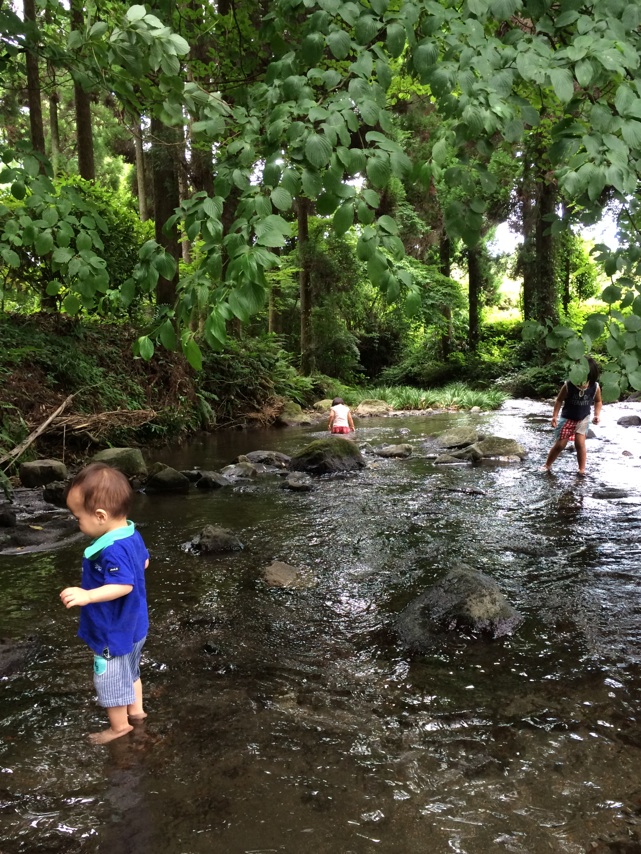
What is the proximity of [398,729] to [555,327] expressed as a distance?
1.86 metres

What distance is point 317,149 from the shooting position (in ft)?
6.12

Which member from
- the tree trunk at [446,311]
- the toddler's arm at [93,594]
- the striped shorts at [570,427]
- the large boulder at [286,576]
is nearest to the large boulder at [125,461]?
the large boulder at [286,576]

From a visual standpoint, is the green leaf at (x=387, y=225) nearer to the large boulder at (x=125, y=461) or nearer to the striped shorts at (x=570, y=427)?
the large boulder at (x=125, y=461)

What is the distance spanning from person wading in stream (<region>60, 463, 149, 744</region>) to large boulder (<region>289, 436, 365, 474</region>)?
6.49 meters

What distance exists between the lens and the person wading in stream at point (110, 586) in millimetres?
2543

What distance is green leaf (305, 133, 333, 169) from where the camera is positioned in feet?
6.12

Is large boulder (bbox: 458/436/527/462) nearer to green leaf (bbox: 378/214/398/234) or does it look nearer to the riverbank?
the riverbank

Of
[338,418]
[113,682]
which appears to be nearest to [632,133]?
[113,682]

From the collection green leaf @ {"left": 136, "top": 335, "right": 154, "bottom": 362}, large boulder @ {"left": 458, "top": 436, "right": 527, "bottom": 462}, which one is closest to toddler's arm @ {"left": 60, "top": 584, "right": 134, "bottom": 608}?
green leaf @ {"left": 136, "top": 335, "right": 154, "bottom": 362}

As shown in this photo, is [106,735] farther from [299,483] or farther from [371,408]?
[371,408]

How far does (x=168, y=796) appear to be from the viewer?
2223mm

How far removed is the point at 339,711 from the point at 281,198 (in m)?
2.28

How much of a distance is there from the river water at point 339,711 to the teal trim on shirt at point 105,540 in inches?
33.0

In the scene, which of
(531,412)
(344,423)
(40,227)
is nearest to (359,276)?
(531,412)
